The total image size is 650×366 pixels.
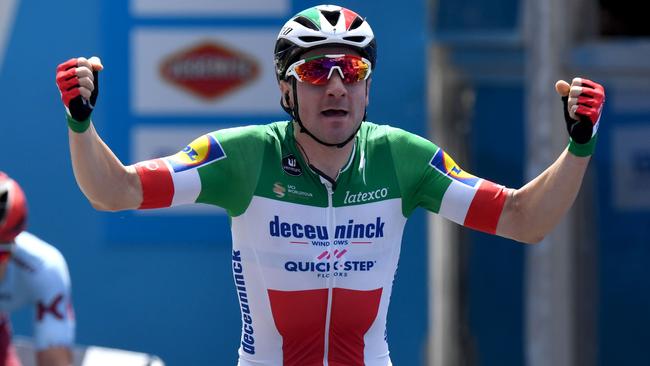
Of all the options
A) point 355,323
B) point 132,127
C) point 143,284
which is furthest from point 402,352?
point 355,323

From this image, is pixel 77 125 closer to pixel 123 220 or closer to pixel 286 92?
pixel 286 92

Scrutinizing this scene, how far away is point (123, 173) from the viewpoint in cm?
365

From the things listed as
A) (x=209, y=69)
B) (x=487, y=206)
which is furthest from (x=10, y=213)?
(x=209, y=69)

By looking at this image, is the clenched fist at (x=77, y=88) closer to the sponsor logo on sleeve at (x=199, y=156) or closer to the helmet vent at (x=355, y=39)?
the sponsor logo on sleeve at (x=199, y=156)

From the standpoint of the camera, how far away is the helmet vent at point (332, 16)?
3869 millimetres

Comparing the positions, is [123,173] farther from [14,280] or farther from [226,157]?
[14,280]

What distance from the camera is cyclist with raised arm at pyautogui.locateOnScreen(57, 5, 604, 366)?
3770 millimetres

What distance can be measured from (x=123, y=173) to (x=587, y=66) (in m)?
4.25

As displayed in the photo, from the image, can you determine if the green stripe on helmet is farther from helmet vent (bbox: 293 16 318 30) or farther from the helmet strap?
the helmet strap

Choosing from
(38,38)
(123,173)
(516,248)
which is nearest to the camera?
(123,173)

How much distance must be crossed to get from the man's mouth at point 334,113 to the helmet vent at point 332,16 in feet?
0.89

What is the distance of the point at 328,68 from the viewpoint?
376cm

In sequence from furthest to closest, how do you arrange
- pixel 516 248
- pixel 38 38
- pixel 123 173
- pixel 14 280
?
1. pixel 516 248
2. pixel 38 38
3. pixel 14 280
4. pixel 123 173

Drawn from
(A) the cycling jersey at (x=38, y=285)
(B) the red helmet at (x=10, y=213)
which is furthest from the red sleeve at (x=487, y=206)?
(A) the cycling jersey at (x=38, y=285)
